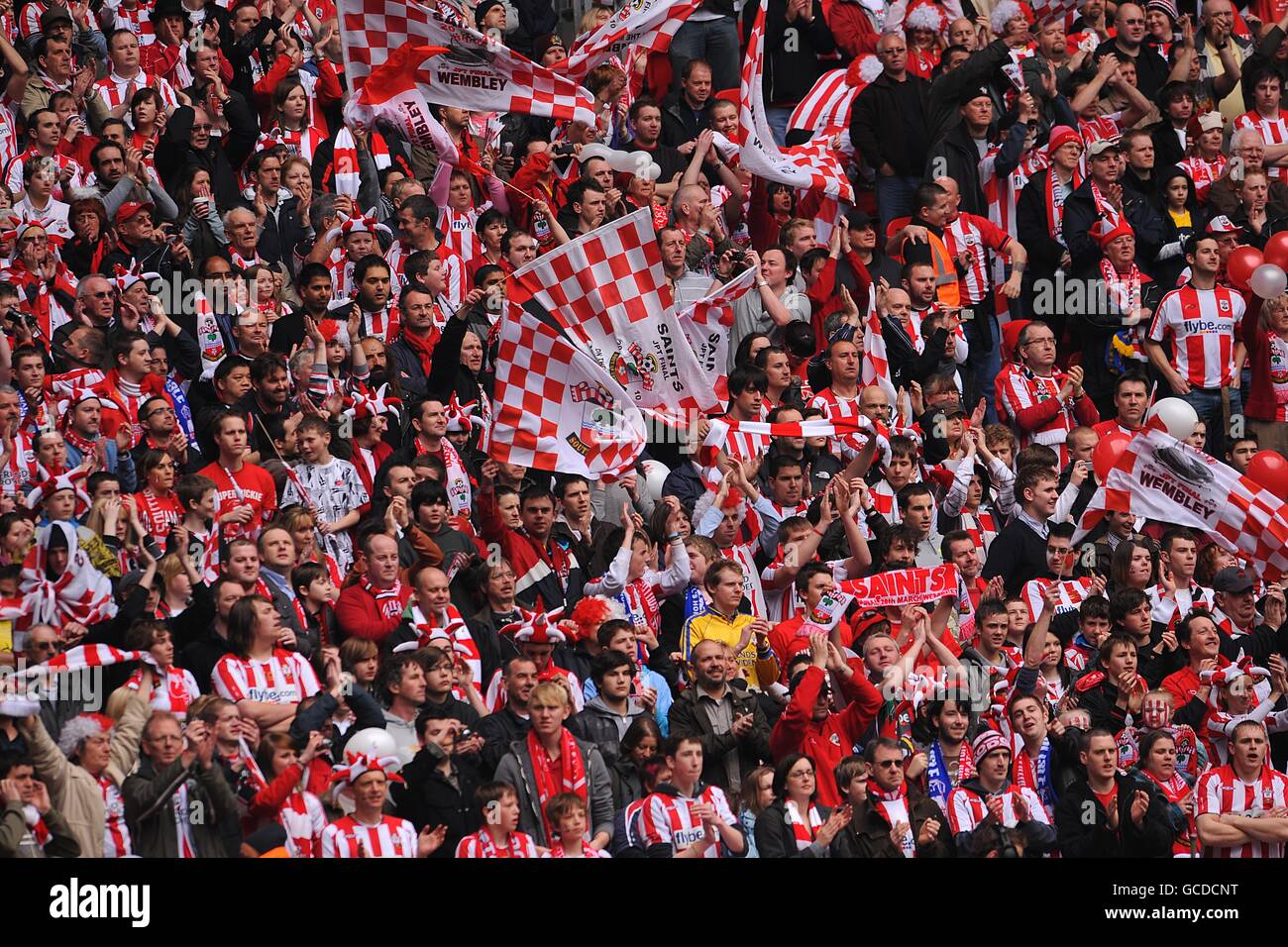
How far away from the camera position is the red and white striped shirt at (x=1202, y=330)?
741 inches

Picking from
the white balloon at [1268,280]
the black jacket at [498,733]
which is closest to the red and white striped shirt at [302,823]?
the black jacket at [498,733]

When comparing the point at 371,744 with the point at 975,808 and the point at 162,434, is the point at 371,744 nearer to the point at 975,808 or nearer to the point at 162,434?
the point at 162,434

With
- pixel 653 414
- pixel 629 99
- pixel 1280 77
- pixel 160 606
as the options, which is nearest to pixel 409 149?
pixel 629 99

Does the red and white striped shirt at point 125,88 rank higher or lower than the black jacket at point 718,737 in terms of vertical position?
higher

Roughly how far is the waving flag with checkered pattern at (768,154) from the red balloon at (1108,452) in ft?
8.68

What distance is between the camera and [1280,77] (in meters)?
21.2

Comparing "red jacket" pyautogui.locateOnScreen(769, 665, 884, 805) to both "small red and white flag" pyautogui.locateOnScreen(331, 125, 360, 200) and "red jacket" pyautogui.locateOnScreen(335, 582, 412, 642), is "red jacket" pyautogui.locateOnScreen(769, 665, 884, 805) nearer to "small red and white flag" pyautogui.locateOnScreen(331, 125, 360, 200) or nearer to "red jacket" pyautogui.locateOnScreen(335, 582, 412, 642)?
"red jacket" pyautogui.locateOnScreen(335, 582, 412, 642)

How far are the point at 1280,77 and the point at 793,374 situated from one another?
577 centimetres

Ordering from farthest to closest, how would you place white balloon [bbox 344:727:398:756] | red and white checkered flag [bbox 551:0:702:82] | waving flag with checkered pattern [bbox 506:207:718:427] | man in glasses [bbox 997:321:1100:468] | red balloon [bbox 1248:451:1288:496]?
red and white checkered flag [bbox 551:0:702:82] → man in glasses [bbox 997:321:1100:468] → red balloon [bbox 1248:451:1288:496] → waving flag with checkered pattern [bbox 506:207:718:427] → white balloon [bbox 344:727:398:756]

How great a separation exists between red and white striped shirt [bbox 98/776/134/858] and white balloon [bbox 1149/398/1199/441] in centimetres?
759

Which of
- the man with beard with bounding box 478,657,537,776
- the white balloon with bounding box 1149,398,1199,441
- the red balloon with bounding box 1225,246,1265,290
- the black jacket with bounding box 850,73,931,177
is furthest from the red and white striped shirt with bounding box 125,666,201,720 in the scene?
the red balloon with bounding box 1225,246,1265,290

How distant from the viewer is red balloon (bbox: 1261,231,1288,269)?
1916 cm

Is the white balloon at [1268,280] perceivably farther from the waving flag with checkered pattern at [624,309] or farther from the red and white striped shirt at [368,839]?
the red and white striped shirt at [368,839]
